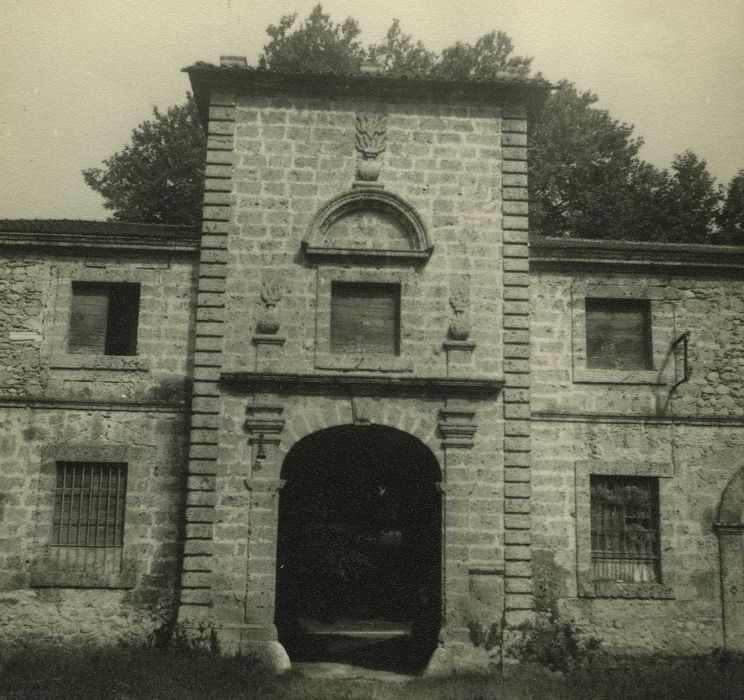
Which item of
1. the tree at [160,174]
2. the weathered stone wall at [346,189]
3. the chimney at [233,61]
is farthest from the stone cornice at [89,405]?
the tree at [160,174]

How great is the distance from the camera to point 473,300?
12141mm

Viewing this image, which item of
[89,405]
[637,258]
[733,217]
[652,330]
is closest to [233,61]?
[89,405]

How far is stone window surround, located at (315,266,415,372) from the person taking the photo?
11852 millimetres

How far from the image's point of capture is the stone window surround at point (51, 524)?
11.6 meters

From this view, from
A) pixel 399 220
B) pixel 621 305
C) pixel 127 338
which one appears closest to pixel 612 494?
pixel 621 305

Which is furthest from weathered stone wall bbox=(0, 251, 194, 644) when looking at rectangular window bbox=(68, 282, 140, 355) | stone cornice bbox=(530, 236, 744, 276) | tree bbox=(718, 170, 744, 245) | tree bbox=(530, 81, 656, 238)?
tree bbox=(718, 170, 744, 245)

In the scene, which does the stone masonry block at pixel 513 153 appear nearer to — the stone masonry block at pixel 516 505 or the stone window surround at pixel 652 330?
the stone window surround at pixel 652 330

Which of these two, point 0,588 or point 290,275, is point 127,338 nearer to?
point 290,275

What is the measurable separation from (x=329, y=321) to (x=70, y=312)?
3841 mm

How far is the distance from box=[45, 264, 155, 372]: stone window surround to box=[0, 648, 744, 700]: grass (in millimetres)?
3870

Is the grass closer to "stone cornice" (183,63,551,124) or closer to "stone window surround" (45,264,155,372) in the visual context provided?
"stone window surround" (45,264,155,372)

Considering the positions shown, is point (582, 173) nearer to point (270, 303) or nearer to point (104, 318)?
point (270, 303)

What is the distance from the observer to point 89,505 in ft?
39.3

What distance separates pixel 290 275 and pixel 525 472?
4261mm
